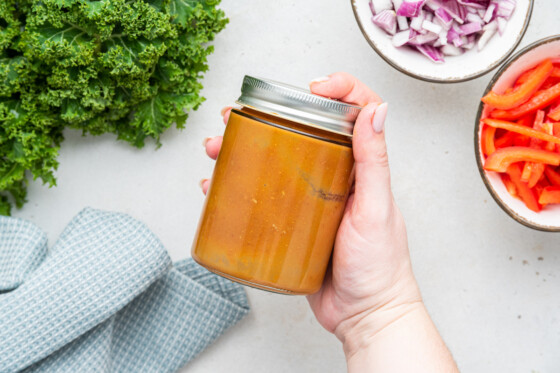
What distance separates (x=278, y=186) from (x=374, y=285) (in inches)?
16.5

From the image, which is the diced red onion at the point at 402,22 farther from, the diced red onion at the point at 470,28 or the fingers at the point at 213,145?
the fingers at the point at 213,145

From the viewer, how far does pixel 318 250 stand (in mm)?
1241

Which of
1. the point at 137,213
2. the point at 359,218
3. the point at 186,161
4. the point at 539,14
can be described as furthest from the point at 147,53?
the point at 539,14

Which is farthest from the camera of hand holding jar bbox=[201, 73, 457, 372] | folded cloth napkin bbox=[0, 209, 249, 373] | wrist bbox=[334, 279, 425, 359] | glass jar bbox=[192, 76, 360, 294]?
folded cloth napkin bbox=[0, 209, 249, 373]

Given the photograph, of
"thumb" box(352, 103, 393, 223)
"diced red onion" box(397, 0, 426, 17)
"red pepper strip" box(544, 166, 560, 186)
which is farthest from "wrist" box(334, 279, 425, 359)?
"diced red onion" box(397, 0, 426, 17)

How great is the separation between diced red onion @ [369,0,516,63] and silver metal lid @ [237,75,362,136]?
501 mm

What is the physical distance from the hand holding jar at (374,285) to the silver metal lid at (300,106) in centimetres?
10

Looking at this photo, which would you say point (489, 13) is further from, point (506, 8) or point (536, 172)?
point (536, 172)

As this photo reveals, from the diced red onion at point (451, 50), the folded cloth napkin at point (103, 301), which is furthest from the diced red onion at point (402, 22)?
the folded cloth napkin at point (103, 301)

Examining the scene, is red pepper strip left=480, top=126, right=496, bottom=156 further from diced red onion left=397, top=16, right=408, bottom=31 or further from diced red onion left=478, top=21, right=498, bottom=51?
diced red onion left=397, top=16, right=408, bottom=31

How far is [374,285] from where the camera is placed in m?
1.43

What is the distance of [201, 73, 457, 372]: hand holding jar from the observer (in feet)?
4.35

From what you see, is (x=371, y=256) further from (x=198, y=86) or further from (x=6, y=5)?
(x=6, y=5)

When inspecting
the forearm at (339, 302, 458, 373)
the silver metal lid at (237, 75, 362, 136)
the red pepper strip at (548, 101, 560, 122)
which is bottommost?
the forearm at (339, 302, 458, 373)
